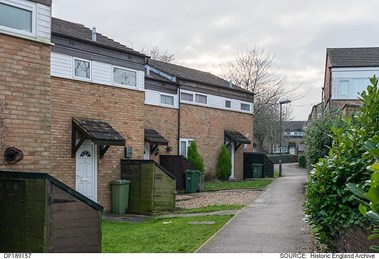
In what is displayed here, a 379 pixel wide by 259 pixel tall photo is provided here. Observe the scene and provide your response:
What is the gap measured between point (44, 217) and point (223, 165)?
19.1 m

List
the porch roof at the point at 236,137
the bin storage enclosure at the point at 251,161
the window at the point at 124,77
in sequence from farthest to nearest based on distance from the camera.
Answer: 1. the bin storage enclosure at the point at 251,161
2. the porch roof at the point at 236,137
3. the window at the point at 124,77

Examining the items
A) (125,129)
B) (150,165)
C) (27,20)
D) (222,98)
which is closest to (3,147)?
(27,20)

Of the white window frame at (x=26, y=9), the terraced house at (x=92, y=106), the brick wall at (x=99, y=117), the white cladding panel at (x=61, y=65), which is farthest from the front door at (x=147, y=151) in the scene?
the white window frame at (x=26, y=9)

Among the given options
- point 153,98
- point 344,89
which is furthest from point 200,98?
point 344,89

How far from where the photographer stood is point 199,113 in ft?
78.2

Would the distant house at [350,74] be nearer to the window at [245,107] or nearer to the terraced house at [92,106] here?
the window at [245,107]

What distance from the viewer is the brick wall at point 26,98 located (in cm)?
752

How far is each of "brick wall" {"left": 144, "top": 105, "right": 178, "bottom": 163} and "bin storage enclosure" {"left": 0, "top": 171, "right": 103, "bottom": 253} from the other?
13196 mm

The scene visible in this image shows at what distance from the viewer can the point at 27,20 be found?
802 centimetres

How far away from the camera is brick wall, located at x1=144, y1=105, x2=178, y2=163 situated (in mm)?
20484

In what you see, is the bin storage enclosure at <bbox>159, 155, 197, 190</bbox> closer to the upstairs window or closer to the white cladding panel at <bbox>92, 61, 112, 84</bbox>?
the white cladding panel at <bbox>92, 61, 112, 84</bbox>

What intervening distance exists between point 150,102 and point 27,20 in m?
12.6

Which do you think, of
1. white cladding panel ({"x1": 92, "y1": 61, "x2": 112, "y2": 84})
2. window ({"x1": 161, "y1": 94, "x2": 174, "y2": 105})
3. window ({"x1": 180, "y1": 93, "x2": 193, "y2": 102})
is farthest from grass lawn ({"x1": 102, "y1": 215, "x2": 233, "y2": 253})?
window ({"x1": 180, "y1": 93, "x2": 193, "y2": 102})

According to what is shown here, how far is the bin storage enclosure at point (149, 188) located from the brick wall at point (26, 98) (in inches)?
243
